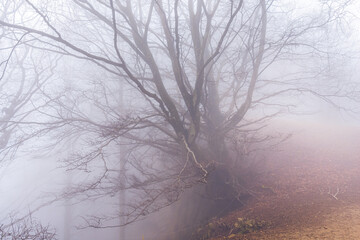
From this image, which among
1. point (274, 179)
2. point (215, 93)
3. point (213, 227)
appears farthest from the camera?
point (215, 93)

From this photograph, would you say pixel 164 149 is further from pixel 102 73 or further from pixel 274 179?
pixel 102 73

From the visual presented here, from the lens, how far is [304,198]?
213 inches

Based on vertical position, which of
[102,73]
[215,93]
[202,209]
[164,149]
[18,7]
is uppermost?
[18,7]

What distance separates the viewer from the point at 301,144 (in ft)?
33.2

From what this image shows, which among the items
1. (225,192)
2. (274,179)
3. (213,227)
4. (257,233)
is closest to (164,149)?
(225,192)

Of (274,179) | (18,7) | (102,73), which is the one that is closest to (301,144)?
(274,179)

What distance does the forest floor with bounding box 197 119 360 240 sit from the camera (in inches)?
156

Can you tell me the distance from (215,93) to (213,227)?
4321mm

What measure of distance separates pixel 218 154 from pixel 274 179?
69.6 inches

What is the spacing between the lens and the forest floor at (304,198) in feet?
13.0

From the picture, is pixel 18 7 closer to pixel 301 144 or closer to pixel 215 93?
pixel 215 93

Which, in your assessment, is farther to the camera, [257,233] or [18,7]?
[18,7]

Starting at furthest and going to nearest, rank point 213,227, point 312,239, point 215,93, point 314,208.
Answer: point 215,93 → point 213,227 → point 314,208 → point 312,239

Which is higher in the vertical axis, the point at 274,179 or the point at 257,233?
the point at 274,179
